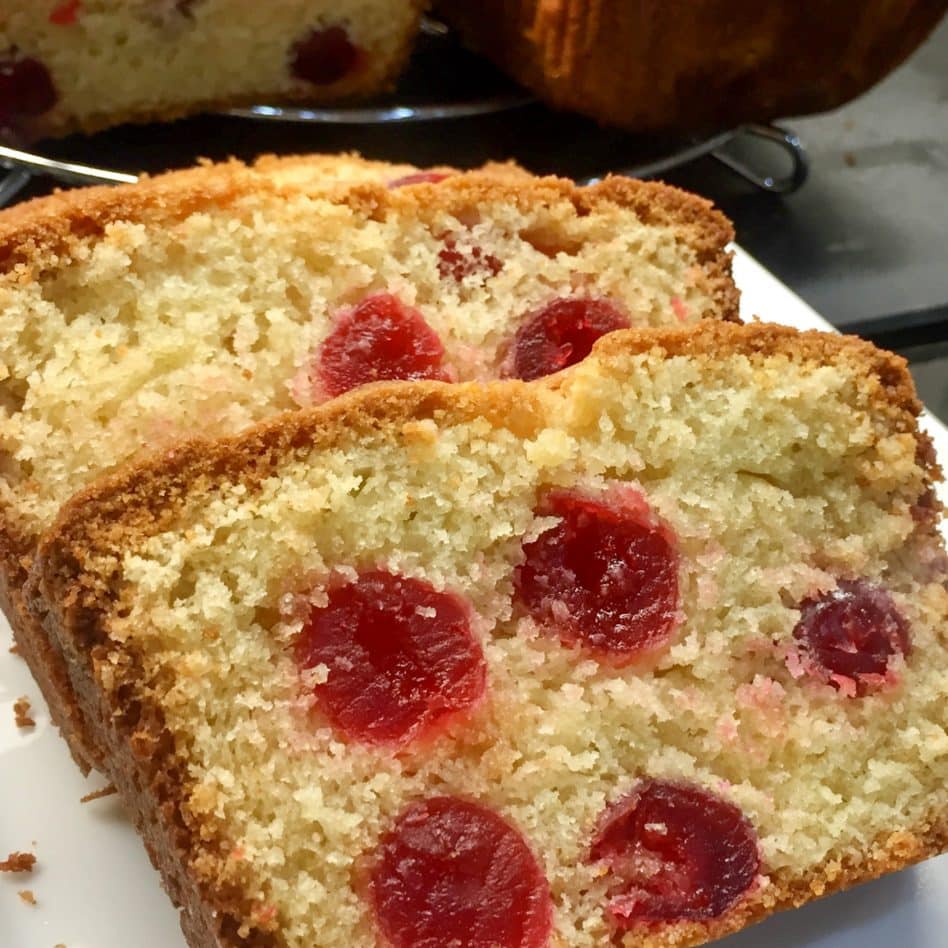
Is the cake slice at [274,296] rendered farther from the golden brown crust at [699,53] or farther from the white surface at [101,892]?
the golden brown crust at [699,53]

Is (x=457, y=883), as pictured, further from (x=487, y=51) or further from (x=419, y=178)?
(x=487, y=51)

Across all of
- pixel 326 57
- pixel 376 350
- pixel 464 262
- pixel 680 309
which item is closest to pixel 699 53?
pixel 326 57

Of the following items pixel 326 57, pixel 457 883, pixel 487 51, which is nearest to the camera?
pixel 457 883

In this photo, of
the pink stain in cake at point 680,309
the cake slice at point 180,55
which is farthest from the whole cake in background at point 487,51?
the pink stain in cake at point 680,309

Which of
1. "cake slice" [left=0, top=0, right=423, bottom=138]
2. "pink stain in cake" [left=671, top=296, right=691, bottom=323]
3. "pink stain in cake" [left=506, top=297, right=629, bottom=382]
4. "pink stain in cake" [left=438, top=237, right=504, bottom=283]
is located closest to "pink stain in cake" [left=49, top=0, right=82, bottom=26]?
"cake slice" [left=0, top=0, right=423, bottom=138]

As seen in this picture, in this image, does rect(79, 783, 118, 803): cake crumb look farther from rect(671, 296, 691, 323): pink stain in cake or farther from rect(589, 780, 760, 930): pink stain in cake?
rect(671, 296, 691, 323): pink stain in cake

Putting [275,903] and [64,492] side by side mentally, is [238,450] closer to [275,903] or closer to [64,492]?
[64,492]

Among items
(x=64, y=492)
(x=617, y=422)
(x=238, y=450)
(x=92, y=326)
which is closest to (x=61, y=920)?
(x=64, y=492)
